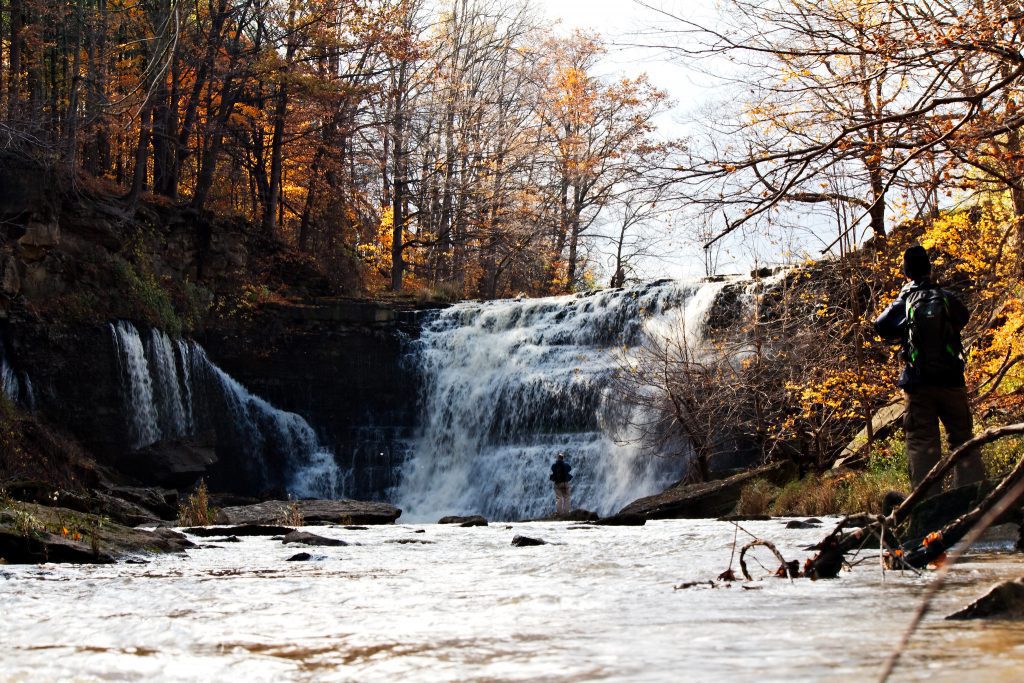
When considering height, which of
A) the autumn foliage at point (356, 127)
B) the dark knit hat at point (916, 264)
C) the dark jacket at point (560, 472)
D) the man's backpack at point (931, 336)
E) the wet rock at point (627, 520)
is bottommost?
the wet rock at point (627, 520)

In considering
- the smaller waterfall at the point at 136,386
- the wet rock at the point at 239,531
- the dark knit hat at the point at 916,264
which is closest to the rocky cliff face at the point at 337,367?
the smaller waterfall at the point at 136,386

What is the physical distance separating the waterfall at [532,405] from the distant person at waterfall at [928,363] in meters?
A: 11.7

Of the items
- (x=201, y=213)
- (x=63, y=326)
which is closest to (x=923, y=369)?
(x=63, y=326)

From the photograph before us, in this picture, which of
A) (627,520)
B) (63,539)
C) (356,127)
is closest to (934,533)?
(63,539)

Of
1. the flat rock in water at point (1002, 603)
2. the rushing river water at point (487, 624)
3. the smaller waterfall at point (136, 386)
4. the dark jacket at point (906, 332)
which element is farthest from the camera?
the smaller waterfall at point (136, 386)

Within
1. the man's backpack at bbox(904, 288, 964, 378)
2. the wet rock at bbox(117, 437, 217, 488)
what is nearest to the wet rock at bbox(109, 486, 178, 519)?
the wet rock at bbox(117, 437, 217, 488)

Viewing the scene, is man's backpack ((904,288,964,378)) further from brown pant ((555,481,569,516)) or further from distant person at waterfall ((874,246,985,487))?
brown pant ((555,481,569,516))

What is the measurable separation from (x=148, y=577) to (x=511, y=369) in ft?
51.5

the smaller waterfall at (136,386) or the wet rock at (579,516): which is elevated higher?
the smaller waterfall at (136,386)

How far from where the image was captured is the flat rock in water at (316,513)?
14.8 meters

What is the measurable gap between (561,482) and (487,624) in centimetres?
1257

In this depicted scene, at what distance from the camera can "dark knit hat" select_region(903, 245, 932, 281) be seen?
7023mm

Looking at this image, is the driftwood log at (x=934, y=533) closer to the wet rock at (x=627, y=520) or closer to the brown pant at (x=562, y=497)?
the wet rock at (x=627, y=520)

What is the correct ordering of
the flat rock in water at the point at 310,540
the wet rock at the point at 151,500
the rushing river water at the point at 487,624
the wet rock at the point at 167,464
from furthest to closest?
the wet rock at the point at 167,464 < the wet rock at the point at 151,500 < the flat rock in water at the point at 310,540 < the rushing river water at the point at 487,624
